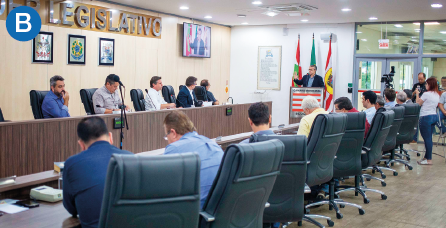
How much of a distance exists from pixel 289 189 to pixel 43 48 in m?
5.37

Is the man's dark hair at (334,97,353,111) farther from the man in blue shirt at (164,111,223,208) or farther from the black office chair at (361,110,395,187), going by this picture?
the man in blue shirt at (164,111,223,208)

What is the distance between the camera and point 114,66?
8.32 metres

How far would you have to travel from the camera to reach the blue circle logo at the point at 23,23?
21.0 feet

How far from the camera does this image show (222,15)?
980 centimetres

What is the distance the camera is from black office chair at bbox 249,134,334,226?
296 centimetres

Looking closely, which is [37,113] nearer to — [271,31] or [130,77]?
[130,77]

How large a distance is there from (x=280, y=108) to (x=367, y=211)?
7294mm

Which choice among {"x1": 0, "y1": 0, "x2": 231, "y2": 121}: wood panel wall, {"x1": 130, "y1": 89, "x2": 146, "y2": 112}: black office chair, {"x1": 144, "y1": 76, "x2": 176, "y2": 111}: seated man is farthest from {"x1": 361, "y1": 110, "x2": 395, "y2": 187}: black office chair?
{"x1": 0, "y1": 0, "x2": 231, "y2": 121}: wood panel wall

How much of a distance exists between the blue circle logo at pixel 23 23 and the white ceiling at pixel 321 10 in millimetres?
1819

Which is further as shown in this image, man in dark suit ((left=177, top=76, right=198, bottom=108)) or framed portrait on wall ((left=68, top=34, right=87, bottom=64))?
man in dark suit ((left=177, top=76, right=198, bottom=108))

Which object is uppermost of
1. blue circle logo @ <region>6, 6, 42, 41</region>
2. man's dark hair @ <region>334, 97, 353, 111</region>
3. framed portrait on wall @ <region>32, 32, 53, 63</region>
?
blue circle logo @ <region>6, 6, 42, 41</region>

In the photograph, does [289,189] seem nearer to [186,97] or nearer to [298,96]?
[186,97]

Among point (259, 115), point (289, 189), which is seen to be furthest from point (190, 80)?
point (289, 189)

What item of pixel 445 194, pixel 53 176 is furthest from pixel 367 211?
pixel 53 176
